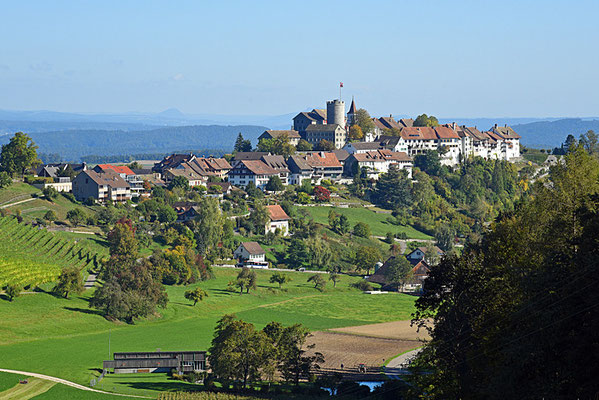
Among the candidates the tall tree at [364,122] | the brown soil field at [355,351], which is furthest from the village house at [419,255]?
the tall tree at [364,122]

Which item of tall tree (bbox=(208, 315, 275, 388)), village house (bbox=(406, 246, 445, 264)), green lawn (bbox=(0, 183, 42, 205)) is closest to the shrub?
village house (bbox=(406, 246, 445, 264))

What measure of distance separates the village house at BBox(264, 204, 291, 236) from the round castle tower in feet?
178

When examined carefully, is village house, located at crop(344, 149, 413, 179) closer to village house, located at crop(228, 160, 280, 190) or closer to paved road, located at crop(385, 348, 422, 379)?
village house, located at crop(228, 160, 280, 190)

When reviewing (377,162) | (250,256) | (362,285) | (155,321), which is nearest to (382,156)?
(377,162)

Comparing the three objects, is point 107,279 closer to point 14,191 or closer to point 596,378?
point 14,191

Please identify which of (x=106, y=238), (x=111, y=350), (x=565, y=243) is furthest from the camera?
(x=106, y=238)

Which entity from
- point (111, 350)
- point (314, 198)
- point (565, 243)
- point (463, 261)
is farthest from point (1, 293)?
point (314, 198)

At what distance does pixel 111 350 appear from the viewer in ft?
198

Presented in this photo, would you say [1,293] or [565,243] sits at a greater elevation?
[565,243]

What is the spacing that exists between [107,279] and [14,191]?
3507 centimetres

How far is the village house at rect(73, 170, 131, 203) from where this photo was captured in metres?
111

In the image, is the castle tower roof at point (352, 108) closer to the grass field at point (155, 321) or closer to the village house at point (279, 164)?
the village house at point (279, 164)

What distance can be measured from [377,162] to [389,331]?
78.8m

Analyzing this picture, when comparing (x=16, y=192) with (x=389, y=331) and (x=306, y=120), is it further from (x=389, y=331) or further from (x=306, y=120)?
(x=306, y=120)
